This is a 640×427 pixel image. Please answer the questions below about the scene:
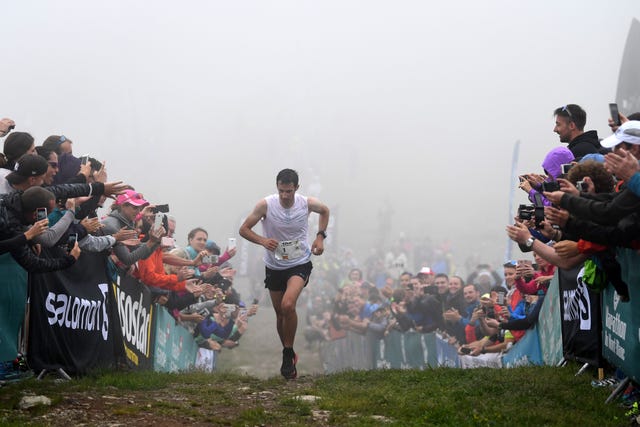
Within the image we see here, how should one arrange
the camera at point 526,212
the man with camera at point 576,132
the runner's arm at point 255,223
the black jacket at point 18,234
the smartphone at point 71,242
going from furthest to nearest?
the runner's arm at point 255,223 → the man with camera at point 576,132 → the smartphone at point 71,242 → the camera at point 526,212 → the black jacket at point 18,234

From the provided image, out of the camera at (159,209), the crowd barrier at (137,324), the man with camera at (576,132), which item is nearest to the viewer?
the crowd barrier at (137,324)

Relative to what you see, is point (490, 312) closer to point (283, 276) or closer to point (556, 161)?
point (283, 276)

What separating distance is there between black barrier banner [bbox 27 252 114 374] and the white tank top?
85.8 inches

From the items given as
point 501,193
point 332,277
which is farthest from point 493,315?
point 501,193

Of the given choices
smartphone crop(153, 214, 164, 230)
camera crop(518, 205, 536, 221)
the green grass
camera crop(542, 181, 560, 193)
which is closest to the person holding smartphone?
smartphone crop(153, 214, 164, 230)

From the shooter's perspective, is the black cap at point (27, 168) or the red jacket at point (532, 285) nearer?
the black cap at point (27, 168)

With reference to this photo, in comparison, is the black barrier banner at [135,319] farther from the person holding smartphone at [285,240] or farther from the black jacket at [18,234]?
the black jacket at [18,234]

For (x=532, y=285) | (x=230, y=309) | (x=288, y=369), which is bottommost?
(x=288, y=369)

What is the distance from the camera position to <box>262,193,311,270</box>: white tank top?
10.6m

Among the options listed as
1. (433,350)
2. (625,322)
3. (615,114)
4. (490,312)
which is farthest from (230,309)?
(625,322)

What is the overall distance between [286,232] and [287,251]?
265 millimetres

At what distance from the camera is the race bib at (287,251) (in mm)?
10539

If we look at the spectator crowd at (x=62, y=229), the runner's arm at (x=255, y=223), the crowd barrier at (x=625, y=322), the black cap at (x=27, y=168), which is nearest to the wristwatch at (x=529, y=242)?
the crowd barrier at (x=625, y=322)

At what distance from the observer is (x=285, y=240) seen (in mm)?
10672
